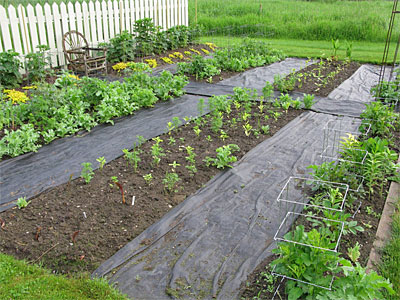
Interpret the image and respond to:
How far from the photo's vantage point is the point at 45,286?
2.92 m

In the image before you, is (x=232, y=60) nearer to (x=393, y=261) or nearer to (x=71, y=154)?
(x=71, y=154)

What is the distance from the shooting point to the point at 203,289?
115 inches

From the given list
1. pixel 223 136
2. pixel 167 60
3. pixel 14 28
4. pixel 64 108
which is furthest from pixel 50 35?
pixel 223 136

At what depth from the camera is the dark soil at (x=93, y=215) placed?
328 centimetres

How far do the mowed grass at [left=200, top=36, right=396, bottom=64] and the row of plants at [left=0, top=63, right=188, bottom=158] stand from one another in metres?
5.04

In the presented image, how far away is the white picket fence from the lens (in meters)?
7.93

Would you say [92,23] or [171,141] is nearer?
[171,141]

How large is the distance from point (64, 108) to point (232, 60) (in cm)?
493

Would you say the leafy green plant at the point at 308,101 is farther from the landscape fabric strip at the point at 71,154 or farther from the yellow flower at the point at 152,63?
the yellow flower at the point at 152,63

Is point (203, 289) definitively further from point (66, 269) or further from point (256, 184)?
point (256, 184)

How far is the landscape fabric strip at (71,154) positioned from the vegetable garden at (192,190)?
0.08 feet

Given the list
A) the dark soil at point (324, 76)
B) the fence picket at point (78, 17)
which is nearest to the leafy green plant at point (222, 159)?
the dark soil at point (324, 76)

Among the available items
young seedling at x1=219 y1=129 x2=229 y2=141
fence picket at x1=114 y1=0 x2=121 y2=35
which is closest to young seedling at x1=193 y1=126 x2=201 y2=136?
young seedling at x1=219 y1=129 x2=229 y2=141

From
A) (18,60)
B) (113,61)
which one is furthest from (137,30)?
(18,60)
